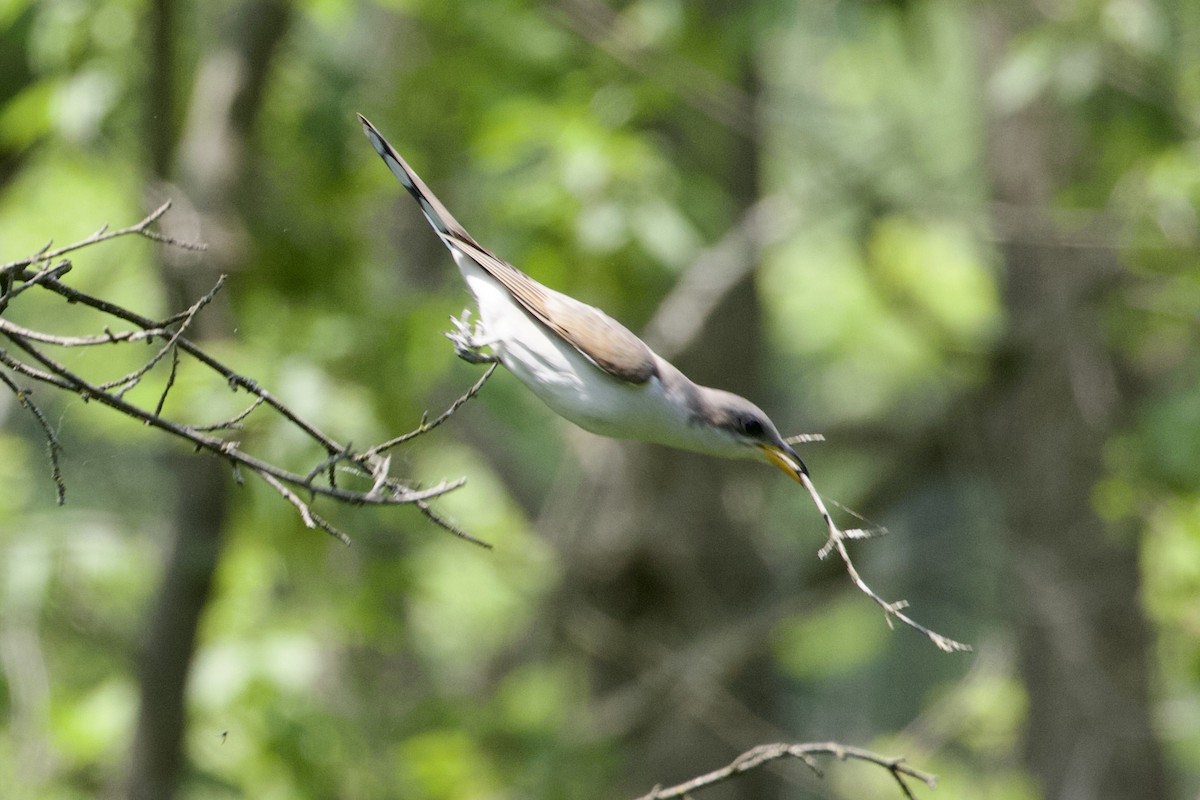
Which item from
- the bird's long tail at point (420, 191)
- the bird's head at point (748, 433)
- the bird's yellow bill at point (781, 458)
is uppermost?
the bird's long tail at point (420, 191)

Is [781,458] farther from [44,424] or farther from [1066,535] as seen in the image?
[1066,535]

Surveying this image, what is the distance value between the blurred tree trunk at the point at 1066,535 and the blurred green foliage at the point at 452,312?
197 millimetres

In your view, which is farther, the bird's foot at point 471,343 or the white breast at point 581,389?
the bird's foot at point 471,343

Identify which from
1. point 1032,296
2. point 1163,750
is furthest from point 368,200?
point 1163,750

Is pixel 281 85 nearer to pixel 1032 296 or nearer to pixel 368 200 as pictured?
pixel 368 200

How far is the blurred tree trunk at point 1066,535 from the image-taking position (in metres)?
7.04

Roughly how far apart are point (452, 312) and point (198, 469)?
1.34 meters

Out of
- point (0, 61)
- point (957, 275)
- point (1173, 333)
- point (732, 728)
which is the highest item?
point (0, 61)

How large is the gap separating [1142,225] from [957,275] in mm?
4879

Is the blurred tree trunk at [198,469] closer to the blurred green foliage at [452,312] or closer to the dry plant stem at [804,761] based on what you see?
the blurred green foliage at [452,312]

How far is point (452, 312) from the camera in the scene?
525cm

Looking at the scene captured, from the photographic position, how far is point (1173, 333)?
688cm

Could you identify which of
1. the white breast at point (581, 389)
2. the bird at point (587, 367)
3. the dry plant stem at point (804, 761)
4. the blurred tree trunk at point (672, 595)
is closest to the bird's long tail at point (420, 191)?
the bird at point (587, 367)

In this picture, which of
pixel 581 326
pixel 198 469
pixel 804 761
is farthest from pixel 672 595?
pixel 581 326
